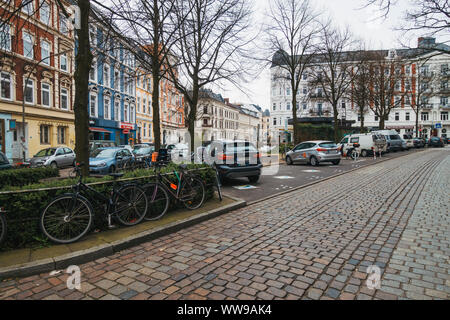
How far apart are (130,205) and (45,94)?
27.0 m

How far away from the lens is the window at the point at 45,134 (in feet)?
88.9

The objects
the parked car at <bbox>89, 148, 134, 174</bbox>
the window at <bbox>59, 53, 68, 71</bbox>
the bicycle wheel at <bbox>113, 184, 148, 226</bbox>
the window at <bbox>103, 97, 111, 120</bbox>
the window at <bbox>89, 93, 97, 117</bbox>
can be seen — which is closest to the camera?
the bicycle wheel at <bbox>113, 184, 148, 226</bbox>

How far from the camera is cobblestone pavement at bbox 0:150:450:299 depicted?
3.22 metres

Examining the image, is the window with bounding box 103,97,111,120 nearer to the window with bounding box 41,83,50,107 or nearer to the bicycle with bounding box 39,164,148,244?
the window with bounding box 41,83,50,107

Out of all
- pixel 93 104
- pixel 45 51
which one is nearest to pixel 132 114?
pixel 93 104

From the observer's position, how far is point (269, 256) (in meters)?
4.18

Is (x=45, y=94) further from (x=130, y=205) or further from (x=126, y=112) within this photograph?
(x=130, y=205)

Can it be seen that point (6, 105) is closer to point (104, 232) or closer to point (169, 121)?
point (104, 232)

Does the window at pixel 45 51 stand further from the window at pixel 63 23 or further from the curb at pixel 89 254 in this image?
the curb at pixel 89 254

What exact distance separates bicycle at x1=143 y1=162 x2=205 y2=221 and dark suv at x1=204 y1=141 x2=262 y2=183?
346cm

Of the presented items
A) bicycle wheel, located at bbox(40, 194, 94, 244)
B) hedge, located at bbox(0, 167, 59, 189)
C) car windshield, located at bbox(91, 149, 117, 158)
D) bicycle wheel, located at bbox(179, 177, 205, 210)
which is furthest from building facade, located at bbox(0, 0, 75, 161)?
bicycle wheel, located at bbox(40, 194, 94, 244)

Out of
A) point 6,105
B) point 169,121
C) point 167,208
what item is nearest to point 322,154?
point 167,208

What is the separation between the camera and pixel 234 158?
35.2ft

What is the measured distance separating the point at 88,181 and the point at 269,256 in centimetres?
336
